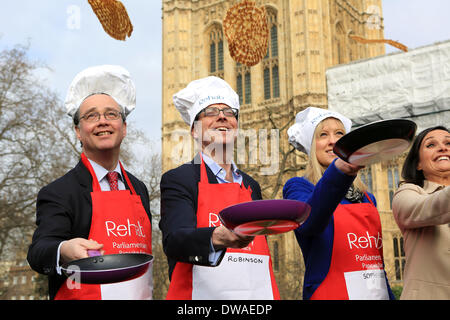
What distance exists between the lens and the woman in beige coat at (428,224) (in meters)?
1.94

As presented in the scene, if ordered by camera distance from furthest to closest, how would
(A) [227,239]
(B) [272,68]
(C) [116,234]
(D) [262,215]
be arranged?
(B) [272,68] < (C) [116,234] < (A) [227,239] < (D) [262,215]

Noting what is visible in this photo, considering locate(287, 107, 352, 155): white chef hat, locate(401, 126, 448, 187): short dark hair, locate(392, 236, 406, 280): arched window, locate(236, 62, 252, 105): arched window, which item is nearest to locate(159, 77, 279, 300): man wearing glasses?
locate(287, 107, 352, 155): white chef hat

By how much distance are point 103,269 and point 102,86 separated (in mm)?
937

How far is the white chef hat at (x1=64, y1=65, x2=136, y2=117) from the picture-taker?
2.12m

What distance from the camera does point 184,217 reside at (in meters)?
1.71

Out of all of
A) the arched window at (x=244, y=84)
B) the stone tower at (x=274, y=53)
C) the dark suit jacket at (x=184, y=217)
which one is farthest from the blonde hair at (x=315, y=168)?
the arched window at (x=244, y=84)

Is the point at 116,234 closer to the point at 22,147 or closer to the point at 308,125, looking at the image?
the point at 308,125

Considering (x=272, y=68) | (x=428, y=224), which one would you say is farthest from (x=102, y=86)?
(x=272, y=68)

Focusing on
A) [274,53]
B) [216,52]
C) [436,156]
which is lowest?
[436,156]

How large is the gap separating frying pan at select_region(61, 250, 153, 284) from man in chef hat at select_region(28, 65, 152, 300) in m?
0.19

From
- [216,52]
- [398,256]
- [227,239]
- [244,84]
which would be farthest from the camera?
[216,52]

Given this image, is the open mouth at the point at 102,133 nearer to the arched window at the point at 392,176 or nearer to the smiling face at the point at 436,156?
the smiling face at the point at 436,156
